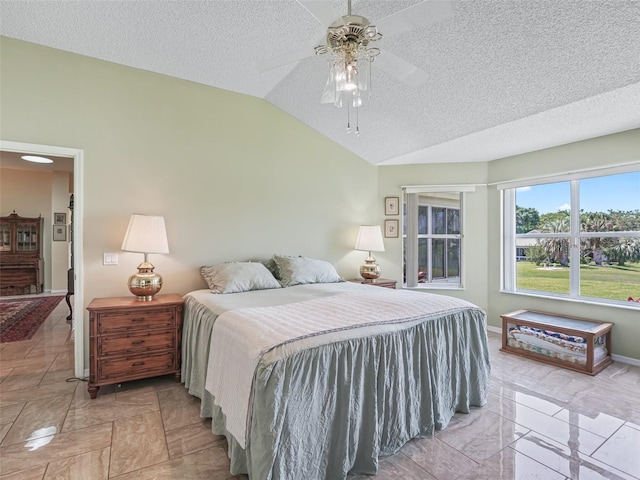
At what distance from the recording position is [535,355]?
3562mm

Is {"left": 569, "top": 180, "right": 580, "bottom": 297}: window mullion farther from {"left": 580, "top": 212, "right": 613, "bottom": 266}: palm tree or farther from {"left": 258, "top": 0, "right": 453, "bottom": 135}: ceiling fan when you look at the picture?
{"left": 258, "top": 0, "right": 453, "bottom": 135}: ceiling fan

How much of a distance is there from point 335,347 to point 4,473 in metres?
1.94

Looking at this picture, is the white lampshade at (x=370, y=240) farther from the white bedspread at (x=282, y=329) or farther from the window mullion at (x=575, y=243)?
the window mullion at (x=575, y=243)

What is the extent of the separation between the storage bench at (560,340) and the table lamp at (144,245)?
3.87 metres

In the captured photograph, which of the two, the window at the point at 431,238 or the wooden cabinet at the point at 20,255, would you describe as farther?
the wooden cabinet at the point at 20,255

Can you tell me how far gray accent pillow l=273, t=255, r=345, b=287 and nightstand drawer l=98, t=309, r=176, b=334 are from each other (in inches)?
46.4

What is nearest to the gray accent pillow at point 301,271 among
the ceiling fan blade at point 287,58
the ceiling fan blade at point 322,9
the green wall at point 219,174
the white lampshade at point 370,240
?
the green wall at point 219,174

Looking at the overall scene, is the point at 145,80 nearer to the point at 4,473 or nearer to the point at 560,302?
the point at 4,473

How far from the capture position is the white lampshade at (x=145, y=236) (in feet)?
9.29

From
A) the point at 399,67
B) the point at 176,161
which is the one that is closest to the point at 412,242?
the point at 399,67

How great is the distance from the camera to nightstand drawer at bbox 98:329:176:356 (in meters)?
2.59

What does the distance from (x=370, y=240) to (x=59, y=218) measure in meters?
7.21

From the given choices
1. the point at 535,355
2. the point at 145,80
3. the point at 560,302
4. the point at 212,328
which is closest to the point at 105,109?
the point at 145,80

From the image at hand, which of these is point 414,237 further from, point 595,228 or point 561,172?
point 595,228
